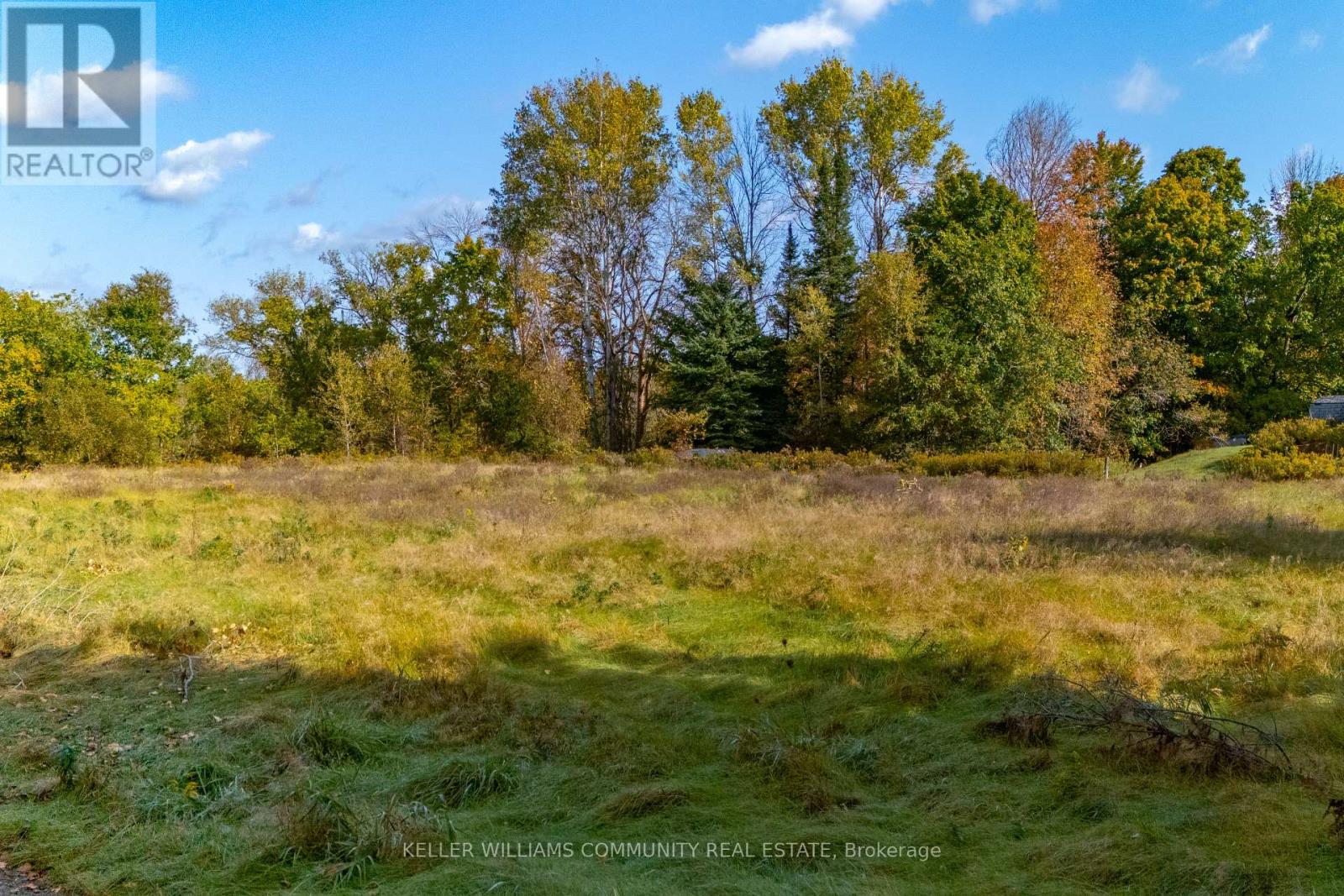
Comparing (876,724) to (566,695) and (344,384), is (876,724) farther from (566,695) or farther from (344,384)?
(344,384)

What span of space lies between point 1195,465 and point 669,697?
21.8 metres

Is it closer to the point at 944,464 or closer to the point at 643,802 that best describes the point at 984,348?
the point at 944,464

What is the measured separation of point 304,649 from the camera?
858 centimetres

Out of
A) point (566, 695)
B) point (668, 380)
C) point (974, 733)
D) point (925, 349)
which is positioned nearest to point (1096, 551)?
point (974, 733)

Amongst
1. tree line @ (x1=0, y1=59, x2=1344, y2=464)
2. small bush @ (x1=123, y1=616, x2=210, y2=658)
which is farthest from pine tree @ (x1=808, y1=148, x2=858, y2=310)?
small bush @ (x1=123, y1=616, x2=210, y2=658)

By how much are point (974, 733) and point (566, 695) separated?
3466mm

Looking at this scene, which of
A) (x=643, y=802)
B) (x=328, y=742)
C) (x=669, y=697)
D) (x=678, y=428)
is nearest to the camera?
(x=643, y=802)

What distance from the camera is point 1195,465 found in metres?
22.9

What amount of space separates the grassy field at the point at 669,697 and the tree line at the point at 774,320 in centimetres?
1660

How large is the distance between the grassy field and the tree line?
54.5 ft

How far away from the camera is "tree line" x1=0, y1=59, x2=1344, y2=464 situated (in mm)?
30453

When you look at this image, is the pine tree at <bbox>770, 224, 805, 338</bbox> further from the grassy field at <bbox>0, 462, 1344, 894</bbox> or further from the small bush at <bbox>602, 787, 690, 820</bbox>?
the small bush at <bbox>602, 787, 690, 820</bbox>

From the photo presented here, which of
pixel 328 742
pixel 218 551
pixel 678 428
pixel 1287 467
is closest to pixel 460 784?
pixel 328 742

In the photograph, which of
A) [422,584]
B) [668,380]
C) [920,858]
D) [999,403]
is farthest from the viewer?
[668,380]
